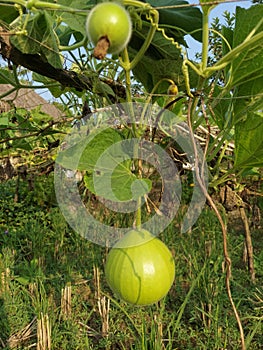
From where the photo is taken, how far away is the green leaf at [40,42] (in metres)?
0.60

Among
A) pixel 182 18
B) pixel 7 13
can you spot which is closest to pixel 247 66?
pixel 182 18

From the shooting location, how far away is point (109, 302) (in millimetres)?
2088

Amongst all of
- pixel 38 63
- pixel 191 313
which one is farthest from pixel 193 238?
pixel 38 63

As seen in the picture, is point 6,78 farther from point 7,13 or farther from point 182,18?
point 182,18

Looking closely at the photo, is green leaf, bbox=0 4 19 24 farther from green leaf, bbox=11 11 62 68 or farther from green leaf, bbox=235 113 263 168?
green leaf, bbox=235 113 263 168

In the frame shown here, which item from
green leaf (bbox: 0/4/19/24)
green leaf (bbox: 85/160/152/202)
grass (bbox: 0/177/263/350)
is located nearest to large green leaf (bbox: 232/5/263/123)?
green leaf (bbox: 85/160/152/202)

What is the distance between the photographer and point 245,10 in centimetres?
Answer: 58

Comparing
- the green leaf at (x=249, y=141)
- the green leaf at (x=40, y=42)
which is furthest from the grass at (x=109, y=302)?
the green leaf at (x=40, y=42)

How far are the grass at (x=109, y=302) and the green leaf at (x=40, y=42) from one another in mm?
896

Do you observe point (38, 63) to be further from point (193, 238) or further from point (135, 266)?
point (193, 238)

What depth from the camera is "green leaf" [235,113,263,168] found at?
2.31 feet

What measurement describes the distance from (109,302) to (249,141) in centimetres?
156

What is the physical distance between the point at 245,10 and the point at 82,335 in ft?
5.38

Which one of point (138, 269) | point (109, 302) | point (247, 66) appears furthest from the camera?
point (109, 302)
